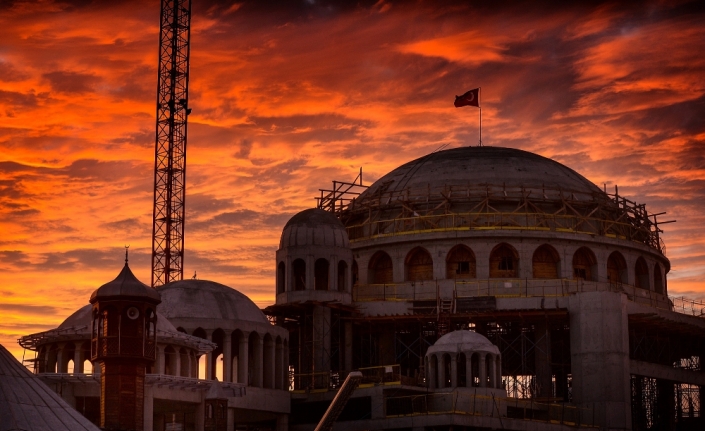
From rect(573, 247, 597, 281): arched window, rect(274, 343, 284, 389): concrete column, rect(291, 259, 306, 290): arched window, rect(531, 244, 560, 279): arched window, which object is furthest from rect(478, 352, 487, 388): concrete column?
rect(573, 247, 597, 281): arched window

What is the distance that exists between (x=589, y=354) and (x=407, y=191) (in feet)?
70.0

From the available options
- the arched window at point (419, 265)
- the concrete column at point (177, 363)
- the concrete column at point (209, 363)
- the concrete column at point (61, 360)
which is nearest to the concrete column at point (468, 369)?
the arched window at point (419, 265)

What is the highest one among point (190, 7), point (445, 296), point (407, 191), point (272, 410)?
point (190, 7)

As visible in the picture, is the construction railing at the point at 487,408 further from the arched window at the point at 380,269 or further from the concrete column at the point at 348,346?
the arched window at the point at 380,269

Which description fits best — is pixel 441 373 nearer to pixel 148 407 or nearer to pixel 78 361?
pixel 148 407

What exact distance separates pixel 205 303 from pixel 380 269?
2007 centimetres

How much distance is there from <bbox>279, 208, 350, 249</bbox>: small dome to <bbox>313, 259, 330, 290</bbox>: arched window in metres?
1.49

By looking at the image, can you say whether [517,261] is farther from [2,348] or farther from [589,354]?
[2,348]

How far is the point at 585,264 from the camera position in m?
130

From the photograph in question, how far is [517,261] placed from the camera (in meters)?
127

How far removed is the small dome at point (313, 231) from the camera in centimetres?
12369

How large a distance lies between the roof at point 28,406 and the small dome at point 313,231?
1770 inches

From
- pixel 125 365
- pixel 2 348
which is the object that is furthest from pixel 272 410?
pixel 2 348

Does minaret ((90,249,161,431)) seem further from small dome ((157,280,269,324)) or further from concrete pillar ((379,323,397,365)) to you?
concrete pillar ((379,323,397,365))
